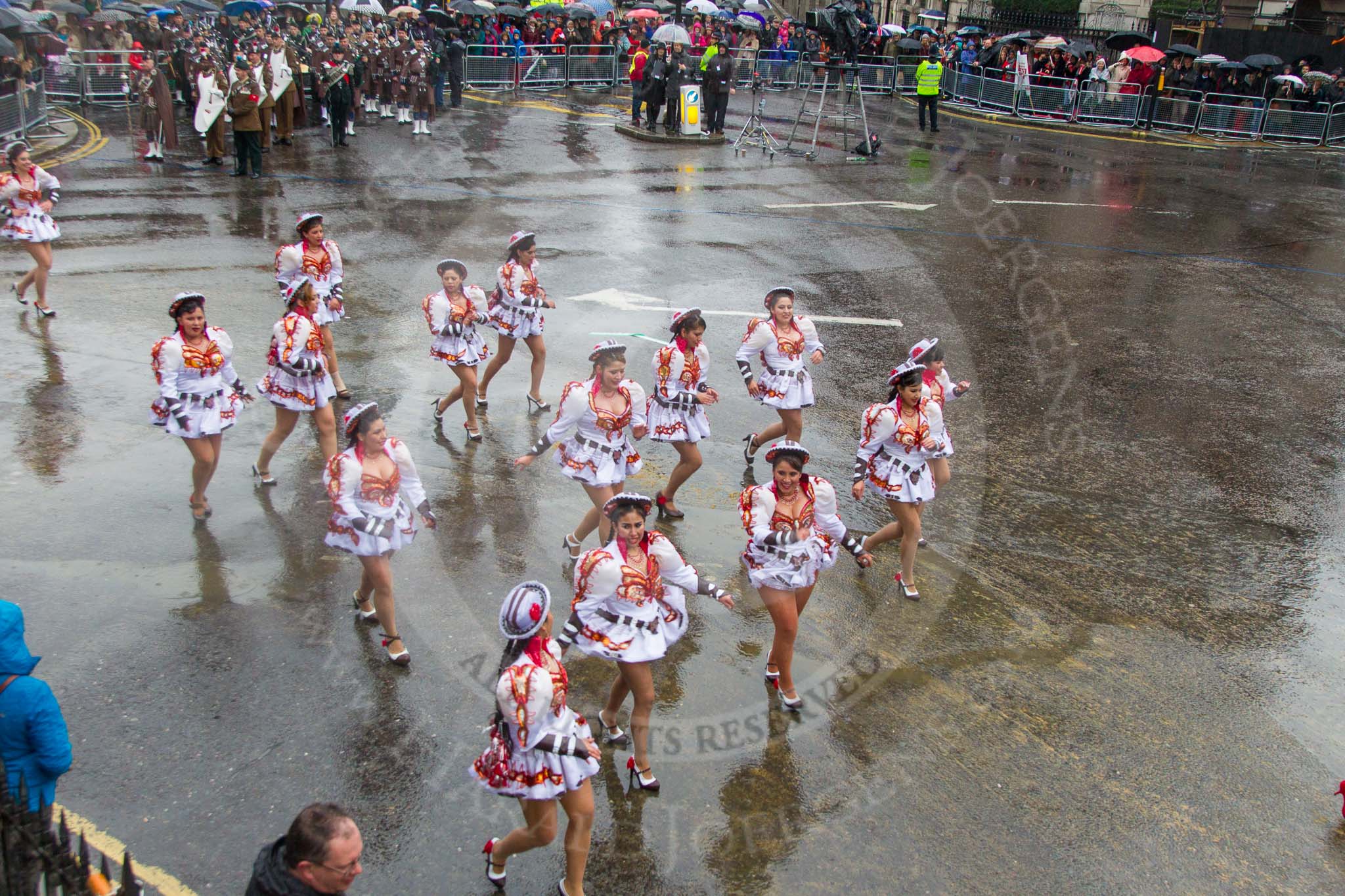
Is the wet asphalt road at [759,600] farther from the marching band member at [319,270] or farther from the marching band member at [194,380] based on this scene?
the marching band member at [194,380]

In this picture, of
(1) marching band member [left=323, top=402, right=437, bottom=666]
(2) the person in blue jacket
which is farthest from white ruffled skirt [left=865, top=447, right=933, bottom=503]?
(2) the person in blue jacket

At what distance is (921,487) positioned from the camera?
26.0 ft

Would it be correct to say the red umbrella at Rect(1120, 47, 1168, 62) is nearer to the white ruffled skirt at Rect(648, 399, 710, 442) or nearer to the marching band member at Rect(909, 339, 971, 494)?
the marching band member at Rect(909, 339, 971, 494)

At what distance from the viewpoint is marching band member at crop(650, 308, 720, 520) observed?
28.2ft

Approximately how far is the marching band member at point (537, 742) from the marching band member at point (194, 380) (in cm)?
441

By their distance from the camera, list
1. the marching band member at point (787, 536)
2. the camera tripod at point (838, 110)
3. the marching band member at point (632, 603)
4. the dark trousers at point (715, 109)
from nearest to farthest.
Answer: the marching band member at point (632, 603), the marching band member at point (787, 536), the camera tripod at point (838, 110), the dark trousers at point (715, 109)

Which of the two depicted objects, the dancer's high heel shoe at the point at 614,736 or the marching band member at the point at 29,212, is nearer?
the dancer's high heel shoe at the point at 614,736

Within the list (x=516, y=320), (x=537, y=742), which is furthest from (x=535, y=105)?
(x=537, y=742)

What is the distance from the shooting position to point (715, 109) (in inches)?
1078

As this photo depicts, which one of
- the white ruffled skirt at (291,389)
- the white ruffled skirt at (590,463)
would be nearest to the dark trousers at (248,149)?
the white ruffled skirt at (291,389)

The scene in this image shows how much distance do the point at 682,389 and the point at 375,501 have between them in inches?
114

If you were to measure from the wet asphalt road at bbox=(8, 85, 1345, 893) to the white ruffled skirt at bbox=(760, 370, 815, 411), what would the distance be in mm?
932

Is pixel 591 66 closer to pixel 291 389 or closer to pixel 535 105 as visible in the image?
pixel 535 105

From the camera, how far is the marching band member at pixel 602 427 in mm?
7664
